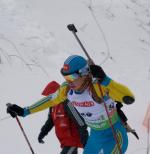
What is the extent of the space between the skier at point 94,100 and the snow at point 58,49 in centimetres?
157

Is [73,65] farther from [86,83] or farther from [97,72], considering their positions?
[97,72]

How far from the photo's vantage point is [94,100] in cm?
493

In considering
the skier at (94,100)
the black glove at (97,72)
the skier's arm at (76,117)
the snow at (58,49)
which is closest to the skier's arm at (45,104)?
the skier at (94,100)

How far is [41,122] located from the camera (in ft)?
24.3

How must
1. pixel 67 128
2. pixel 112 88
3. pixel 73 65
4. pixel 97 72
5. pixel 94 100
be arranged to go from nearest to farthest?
1. pixel 97 72
2. pixel 112 88
3. pixel 73 65
4. pixel 94 100
5. pixel 67 128

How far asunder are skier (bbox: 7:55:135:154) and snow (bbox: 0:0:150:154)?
1.57 m

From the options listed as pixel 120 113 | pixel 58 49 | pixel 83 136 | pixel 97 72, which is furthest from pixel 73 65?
pixel 58 49

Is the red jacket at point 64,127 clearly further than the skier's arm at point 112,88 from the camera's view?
Yes

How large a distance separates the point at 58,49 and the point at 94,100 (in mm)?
4492

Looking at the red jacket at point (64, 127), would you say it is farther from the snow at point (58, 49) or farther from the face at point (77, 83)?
the snow at point (58, 49)

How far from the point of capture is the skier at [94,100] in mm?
4691

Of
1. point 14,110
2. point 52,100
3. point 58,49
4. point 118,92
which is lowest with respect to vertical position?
point 118,92

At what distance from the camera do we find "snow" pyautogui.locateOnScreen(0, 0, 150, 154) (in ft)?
24.0

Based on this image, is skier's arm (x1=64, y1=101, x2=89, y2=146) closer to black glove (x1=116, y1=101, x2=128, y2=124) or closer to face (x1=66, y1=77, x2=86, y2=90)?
black glove (x1=116, y1=101, x2=128, y2=124)
